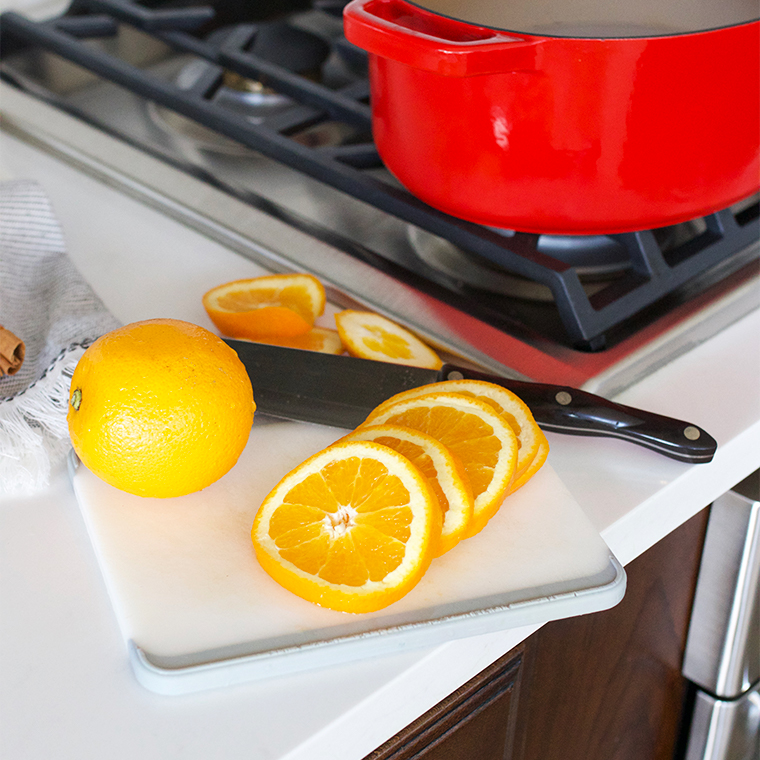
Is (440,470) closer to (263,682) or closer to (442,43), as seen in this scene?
(263,682)

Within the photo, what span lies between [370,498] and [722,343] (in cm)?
34

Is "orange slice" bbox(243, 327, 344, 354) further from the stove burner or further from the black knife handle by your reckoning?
the stove burner

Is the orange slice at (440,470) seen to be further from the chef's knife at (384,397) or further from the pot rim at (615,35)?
the pot rim at (615,35)

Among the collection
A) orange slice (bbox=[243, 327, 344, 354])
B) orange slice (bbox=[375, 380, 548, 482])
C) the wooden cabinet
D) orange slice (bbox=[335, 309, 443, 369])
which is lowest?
the wooden cabinet

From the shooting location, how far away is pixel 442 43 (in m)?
0.51

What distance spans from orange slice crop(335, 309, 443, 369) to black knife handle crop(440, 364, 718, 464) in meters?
0.09

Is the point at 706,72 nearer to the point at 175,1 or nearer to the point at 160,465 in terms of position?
the point at 160,465

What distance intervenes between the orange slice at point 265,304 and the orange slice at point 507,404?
11 centimetres

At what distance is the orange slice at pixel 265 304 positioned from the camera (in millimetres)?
610

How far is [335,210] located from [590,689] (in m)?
0.46

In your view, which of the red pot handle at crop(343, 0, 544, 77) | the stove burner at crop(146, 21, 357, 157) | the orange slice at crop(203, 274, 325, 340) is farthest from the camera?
the stove burner at crop(146, 21, 357, 157)

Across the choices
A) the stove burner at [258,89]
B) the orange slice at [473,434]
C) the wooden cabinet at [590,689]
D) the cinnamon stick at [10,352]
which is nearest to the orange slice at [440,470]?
the orange slice at [473,434]

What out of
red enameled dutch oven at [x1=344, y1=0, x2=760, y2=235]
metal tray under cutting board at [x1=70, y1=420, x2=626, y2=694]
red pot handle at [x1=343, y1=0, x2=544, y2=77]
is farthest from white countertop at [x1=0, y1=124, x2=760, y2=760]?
red pot handle at [x1=343, y1=0, x2=544, y2=77]

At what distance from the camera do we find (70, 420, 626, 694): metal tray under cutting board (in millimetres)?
412
